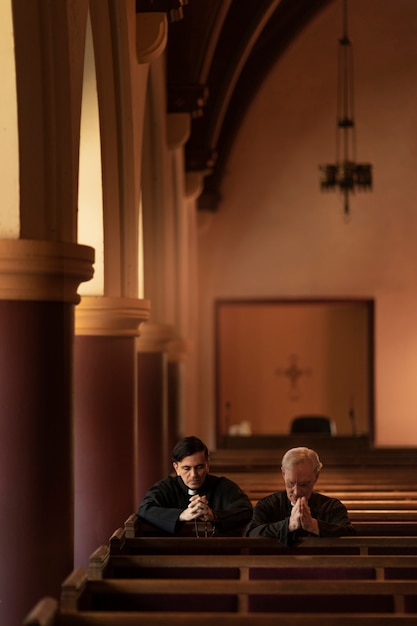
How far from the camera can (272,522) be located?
15.0 feet

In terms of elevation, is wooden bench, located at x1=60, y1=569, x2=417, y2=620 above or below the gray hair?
below

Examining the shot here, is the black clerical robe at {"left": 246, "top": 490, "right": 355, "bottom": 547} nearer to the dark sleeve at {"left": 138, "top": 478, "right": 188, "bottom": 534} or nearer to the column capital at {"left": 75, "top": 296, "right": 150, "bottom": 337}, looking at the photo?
the dark sleeve at {"left": 138, "top": 478, "right": 188, "bottom": 534}

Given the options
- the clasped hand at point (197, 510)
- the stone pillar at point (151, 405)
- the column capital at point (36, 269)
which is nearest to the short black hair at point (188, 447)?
the clasped hand at point (197, 510)

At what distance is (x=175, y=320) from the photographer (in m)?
12.2

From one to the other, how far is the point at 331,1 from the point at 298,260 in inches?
142

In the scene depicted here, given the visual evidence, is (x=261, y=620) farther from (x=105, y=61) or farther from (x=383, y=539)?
(x=105, y=61)

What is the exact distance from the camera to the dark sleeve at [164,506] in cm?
470

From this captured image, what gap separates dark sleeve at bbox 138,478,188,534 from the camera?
4.70 m

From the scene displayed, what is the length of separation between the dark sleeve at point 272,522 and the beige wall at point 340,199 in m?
10.6

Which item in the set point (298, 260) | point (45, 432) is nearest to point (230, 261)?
point (298, 260)

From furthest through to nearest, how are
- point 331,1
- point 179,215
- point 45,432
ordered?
point 331,1 → point 179,215 → point 45,432

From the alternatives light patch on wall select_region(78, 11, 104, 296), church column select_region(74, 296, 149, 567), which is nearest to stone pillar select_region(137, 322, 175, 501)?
church column select_region(74, 296, 149, 567)

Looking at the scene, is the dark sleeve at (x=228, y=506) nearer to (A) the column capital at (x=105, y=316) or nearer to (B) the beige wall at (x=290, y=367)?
(A) the column capital at (x=105, y=316)

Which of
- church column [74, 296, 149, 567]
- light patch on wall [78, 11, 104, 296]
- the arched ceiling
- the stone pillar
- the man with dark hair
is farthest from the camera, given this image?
the arched ceiling
